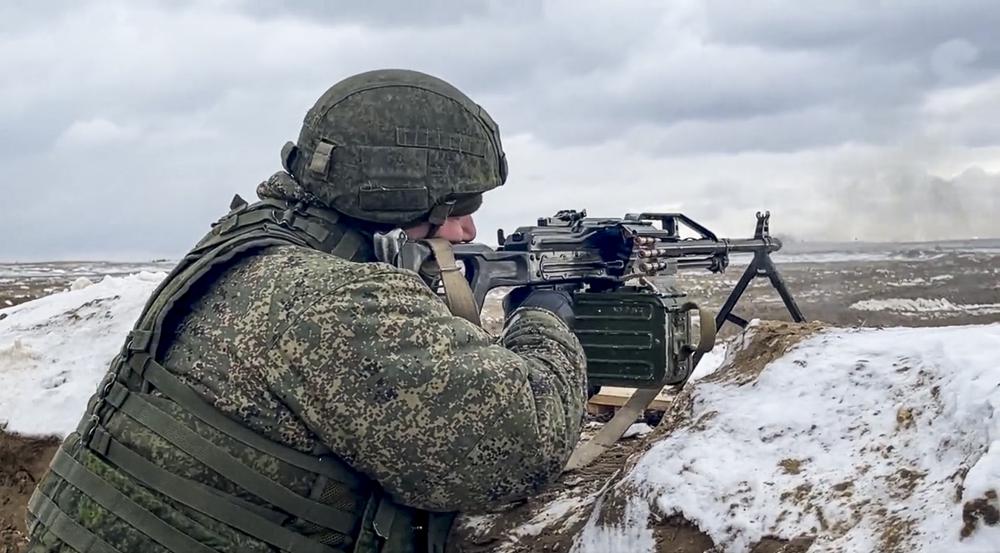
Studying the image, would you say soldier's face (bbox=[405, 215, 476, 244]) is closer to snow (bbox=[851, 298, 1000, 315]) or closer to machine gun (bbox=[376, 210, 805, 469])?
machine gun (bbox=[376, 210, 805, 469])

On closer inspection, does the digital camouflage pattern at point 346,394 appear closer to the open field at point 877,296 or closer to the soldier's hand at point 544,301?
the soldier's hand at point 544,301

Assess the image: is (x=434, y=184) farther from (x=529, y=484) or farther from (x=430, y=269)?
(x=529, y=484)

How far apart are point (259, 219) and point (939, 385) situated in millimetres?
2130

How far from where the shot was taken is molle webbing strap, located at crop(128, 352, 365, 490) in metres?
2.88

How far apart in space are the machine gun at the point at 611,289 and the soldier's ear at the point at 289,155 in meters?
1.14

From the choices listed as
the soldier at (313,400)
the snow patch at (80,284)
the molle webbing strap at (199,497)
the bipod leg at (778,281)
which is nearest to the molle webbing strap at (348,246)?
the soldier at (313,400)

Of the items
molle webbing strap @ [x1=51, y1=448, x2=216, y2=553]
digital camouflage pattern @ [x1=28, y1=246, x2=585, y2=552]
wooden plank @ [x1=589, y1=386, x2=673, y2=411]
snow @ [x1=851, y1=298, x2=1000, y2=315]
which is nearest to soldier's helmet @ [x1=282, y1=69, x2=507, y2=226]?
digital camouflage pattern @ [x1=28, y1=246, x2=585, y2=552]

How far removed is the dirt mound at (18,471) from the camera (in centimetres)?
579

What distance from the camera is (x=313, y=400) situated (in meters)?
2.78

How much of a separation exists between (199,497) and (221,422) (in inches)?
8.8

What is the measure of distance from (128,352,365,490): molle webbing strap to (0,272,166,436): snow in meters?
3.25

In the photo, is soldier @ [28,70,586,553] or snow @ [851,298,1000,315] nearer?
soldier @ [28,70,586,553]

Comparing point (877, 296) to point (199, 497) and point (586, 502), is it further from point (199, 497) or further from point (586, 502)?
point (199, 497)

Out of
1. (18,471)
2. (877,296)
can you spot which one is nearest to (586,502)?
(18,471)
